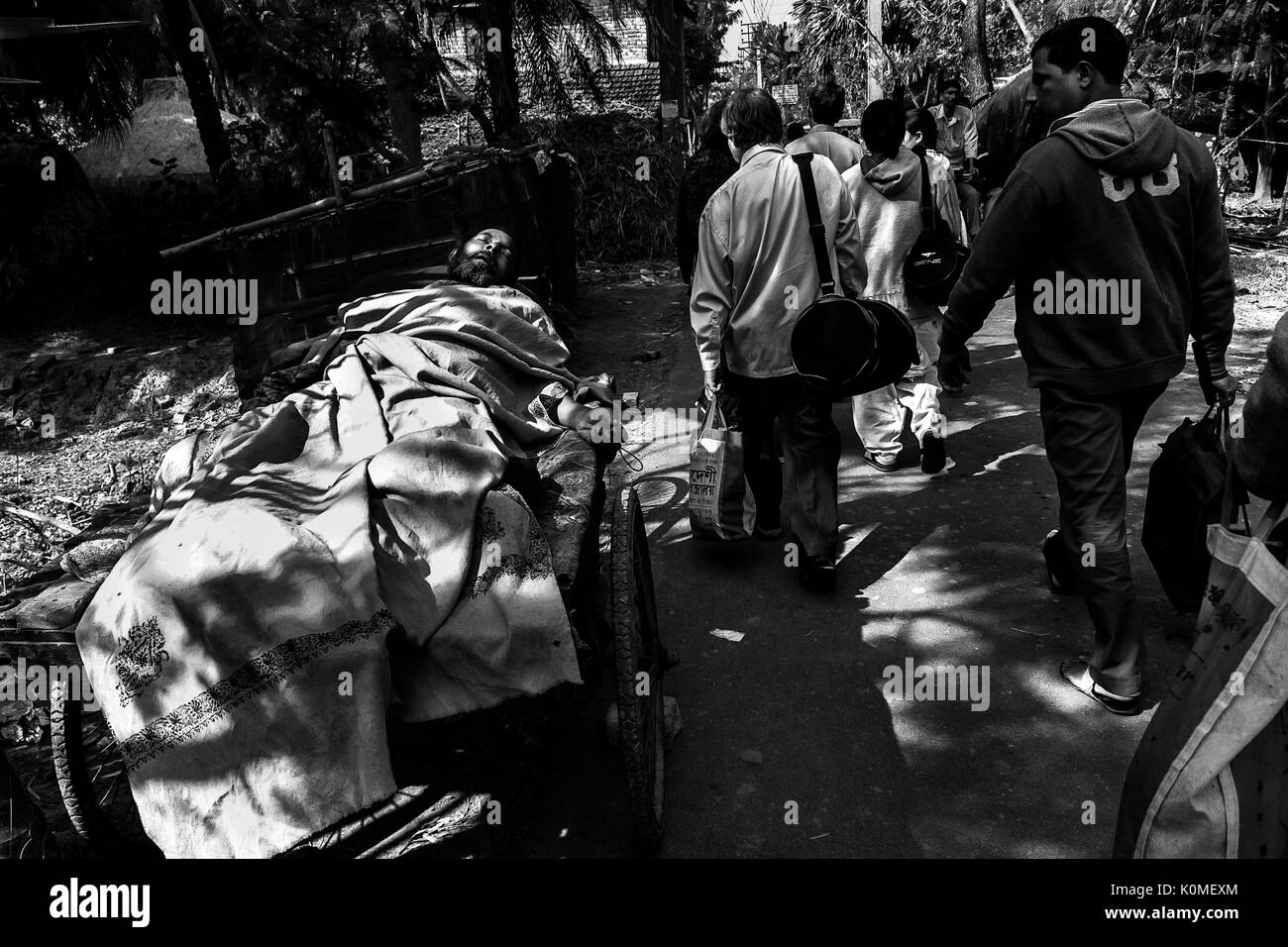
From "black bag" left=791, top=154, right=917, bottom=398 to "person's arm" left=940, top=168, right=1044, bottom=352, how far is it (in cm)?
41

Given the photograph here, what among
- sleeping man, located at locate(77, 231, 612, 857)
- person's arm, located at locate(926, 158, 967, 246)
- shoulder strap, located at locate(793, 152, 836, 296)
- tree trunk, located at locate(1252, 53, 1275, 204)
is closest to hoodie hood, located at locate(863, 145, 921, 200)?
person's arm, located at locate(926, 158, 967, 246)

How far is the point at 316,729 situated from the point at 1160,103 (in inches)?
497

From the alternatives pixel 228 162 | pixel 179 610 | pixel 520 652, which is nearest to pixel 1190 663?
Result: pixel 520 652

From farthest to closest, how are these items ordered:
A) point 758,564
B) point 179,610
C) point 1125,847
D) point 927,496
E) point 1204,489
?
1. point 927,496
2. point 758,564
3. point 1204,489
4. point 179,610
5. point 1125,847

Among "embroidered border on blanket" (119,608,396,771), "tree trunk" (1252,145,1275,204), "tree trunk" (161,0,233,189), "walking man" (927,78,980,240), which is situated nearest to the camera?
"embroidered border on blanket" (119,608,396,771)

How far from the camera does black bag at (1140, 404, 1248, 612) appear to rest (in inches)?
130

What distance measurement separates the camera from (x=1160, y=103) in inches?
456

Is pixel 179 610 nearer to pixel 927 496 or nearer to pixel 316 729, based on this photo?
pixel 316 729

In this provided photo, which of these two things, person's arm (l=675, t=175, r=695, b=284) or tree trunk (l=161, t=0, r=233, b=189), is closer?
person's arm (l=675, t=175, r=695, b=284)

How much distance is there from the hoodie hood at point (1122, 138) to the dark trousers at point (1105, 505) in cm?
73

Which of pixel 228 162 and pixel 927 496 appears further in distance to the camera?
pixel 228 162

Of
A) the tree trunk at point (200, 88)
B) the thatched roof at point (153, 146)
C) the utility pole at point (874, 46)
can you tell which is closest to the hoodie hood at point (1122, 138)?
the tree trunk at point (200, 88)

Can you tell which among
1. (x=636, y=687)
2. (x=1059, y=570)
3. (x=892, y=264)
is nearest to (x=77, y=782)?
(x=636, y=687)

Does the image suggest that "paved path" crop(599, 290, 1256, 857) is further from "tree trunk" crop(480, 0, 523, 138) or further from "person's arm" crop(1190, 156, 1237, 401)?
"tree trunk" crop(480, 0, 523, 138)
